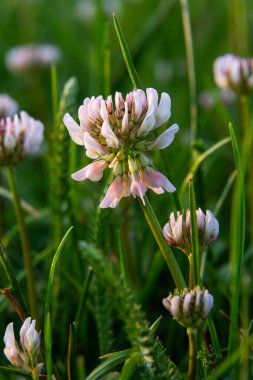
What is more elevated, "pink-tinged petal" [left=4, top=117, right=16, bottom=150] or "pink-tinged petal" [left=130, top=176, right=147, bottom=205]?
"pink-tinged petal" [left=4, top=117, right=16, bottom=150]

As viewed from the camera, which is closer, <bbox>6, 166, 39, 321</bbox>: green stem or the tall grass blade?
the tall grass blade

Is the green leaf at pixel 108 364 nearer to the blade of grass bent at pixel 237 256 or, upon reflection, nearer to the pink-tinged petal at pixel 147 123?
the blade of grass bent at pixel 237 256

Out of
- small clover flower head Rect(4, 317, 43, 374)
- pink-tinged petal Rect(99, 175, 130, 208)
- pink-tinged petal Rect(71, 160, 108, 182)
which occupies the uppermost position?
pink-tinged petal Rect(71, 160, 108, 182)

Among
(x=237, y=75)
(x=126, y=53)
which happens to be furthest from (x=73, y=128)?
(x=237, y=75)

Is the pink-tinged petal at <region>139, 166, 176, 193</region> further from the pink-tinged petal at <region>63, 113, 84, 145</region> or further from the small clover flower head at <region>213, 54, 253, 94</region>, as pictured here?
the small clover flower head at <region>213, 54, 253, 94</region>

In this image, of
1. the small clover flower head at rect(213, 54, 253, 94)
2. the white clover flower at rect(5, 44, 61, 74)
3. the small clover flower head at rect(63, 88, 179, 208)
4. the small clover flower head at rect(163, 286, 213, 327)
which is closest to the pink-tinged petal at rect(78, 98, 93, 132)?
the small clover flower head at rect(63, 88, 179, 208)

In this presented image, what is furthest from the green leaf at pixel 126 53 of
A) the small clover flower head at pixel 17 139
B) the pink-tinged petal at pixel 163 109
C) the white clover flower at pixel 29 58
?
the white clover flower at pixel 29 58

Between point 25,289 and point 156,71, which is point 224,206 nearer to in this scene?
point 25,289

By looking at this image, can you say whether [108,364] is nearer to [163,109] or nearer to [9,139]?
[163,109]
